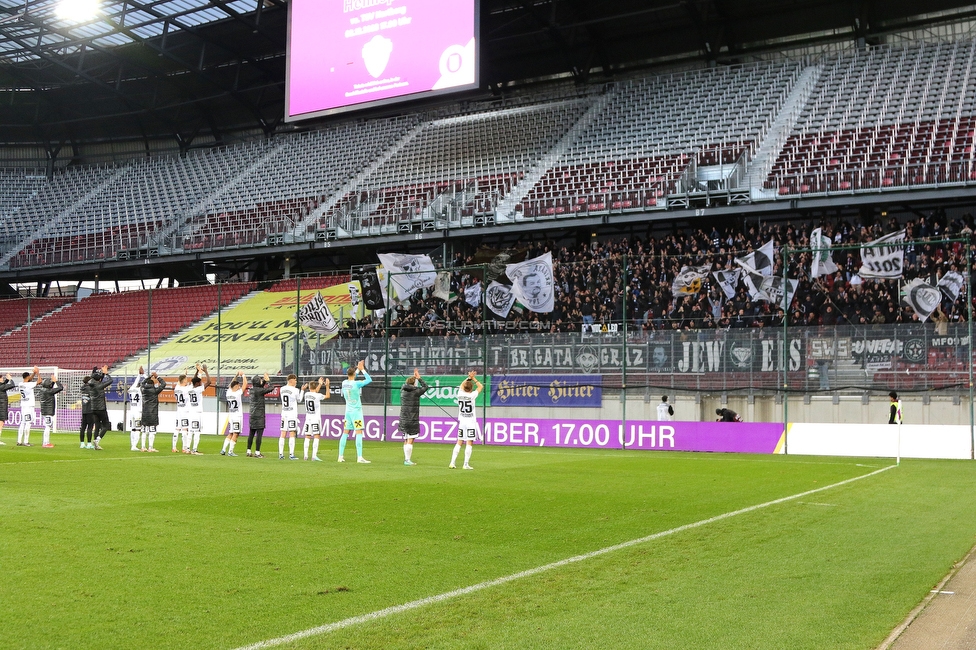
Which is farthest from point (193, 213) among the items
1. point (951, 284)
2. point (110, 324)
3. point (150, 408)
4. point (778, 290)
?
point (951, 284)

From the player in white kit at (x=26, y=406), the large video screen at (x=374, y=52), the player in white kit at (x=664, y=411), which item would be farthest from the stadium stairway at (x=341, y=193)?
the player in white kit at (x=664, y=411)

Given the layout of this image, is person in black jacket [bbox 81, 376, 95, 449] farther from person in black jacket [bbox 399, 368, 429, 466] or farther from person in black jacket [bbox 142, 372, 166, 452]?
person in black jacket [bbox 399, 368, 429, 466]

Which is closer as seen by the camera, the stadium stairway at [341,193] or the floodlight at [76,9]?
the floodlight at [76,9]

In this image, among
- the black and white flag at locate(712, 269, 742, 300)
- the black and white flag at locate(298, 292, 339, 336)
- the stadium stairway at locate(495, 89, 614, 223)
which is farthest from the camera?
the stadium stairway at locate(495, 89, 614, 223)

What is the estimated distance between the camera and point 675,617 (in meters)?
6.38

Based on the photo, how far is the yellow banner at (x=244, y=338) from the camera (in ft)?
128

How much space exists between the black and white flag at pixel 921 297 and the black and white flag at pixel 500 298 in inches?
433

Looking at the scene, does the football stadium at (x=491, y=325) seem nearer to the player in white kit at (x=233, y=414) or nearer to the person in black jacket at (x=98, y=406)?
the person in black jacket at (x=98, y=406)

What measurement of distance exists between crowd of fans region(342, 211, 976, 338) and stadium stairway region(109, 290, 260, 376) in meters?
15.1

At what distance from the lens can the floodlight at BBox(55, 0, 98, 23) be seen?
44406 mm

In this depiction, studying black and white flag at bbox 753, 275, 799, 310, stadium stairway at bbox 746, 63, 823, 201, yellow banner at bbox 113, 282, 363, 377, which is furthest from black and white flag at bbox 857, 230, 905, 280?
yellow banner at bbox 113, 282, 363, 377

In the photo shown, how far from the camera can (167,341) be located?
1800 inches

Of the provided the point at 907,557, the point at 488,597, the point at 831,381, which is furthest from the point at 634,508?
the point at 831,381

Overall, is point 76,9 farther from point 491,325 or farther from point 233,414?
point 233,414
